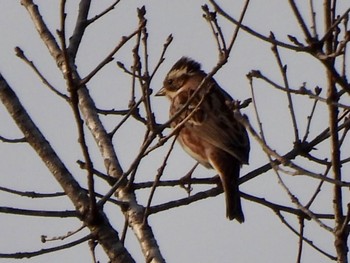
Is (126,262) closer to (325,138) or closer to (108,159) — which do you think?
(108,159)

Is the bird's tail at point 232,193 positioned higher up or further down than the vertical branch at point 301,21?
higher up

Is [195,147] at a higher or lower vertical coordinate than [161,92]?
lower

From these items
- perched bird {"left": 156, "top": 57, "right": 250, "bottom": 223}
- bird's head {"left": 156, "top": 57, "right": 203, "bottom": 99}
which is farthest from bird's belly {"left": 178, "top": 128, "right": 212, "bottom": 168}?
bird's head {"left": 156, "top": 57, "right": 203, "bottom": 99}

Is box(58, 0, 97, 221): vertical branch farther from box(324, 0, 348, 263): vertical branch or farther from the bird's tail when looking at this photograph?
the bird's tail

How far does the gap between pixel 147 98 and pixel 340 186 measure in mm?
1341

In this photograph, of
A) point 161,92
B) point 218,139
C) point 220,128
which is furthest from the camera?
point 161,92

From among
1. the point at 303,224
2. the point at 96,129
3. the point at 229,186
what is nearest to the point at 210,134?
the point at 229,186

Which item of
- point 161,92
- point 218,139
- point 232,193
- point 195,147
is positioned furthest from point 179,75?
point 232,193

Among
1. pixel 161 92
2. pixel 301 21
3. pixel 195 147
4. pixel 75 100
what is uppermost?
pixel 161 92

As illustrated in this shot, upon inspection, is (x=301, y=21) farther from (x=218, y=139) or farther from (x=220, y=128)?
(x=220, y=128)

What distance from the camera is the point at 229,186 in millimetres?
8805

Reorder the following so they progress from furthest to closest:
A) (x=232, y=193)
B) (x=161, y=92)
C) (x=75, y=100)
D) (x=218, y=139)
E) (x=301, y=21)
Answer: (x=161, y=92), (x=218, y=139), (x=232, y=193), (x=75, y=100), (x=301, y=21)

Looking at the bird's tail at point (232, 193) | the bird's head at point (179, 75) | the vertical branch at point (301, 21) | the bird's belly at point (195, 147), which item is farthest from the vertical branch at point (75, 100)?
the bird's head at point (179, 75)

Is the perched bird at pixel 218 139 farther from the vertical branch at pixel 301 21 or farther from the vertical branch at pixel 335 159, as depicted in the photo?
the vertical branch at pixel 301 21
